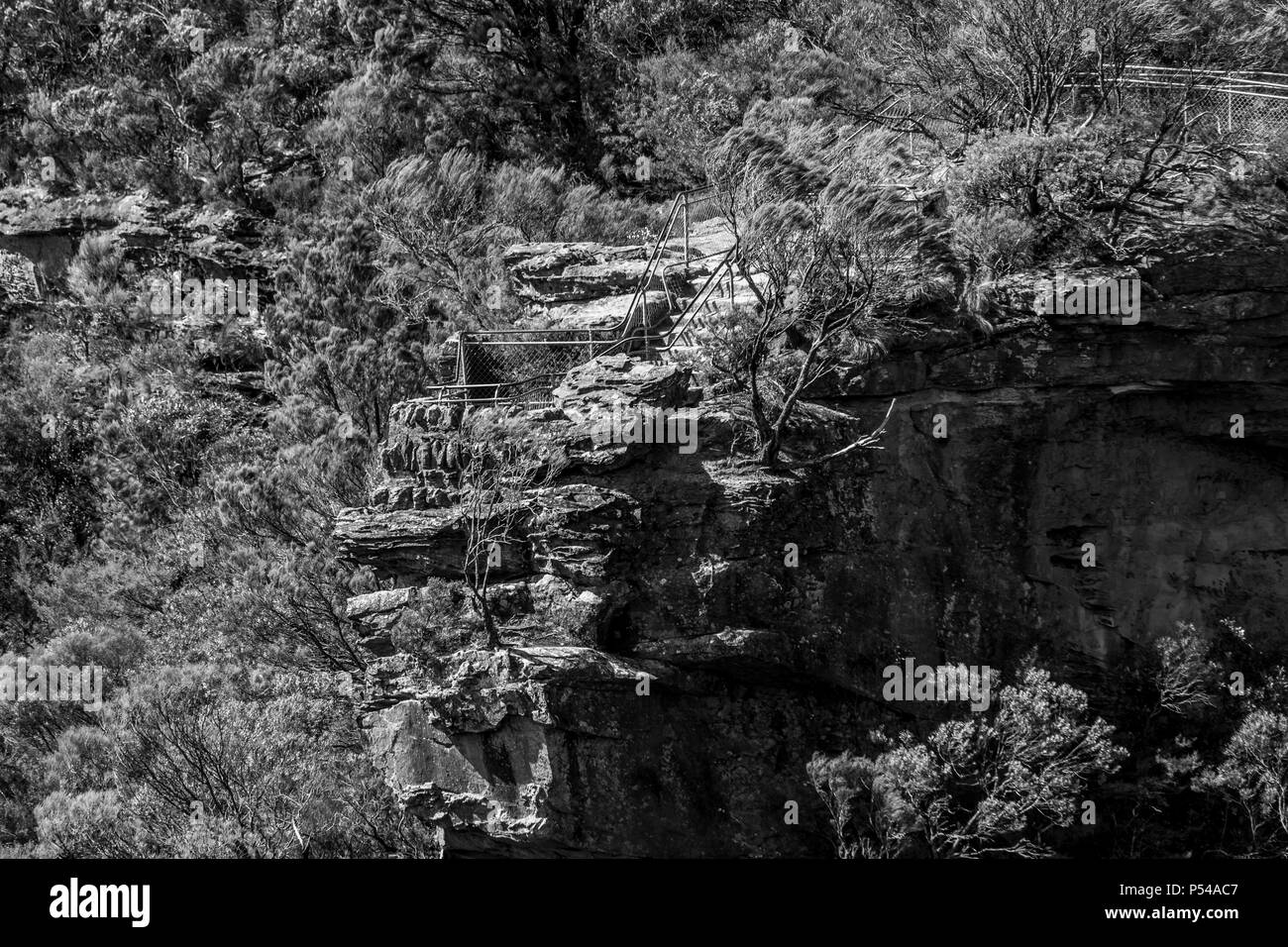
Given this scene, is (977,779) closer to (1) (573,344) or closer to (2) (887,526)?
(2) (887,526)

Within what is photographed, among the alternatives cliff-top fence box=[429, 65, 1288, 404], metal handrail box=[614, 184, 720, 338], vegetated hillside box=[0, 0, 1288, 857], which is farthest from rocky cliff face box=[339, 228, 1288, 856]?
metal handrail box=[614, 184, 720, 338]

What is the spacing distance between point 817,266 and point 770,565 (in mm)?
4609

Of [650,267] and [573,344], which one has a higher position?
[650,267]

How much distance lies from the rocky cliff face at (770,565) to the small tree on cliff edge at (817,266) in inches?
26.9

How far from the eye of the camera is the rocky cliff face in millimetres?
24328

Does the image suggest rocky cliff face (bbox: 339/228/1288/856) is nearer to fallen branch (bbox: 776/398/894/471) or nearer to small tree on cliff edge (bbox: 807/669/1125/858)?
fallen branch (bbox: 776/398/894/471)

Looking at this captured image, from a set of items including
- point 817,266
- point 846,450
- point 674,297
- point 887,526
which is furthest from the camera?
point 674,297

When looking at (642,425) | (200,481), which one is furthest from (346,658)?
(642,425)

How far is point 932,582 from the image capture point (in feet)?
81.9

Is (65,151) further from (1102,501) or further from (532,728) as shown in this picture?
(1102,501)

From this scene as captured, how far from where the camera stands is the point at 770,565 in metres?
24.5

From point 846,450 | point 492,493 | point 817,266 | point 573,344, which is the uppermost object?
point 817,266

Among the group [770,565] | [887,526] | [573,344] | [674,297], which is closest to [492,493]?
[573,344]

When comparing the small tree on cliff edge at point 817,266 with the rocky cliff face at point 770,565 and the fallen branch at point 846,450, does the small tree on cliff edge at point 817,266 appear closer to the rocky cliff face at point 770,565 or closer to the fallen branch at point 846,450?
the fallen branch at point 846,450
